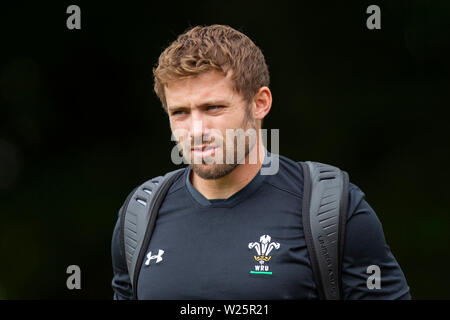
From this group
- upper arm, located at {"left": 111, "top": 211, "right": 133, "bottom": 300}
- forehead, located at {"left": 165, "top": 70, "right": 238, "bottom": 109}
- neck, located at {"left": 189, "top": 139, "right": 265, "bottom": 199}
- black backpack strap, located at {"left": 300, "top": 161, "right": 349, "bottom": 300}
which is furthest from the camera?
upper arm, located at {"left": 111, "top": 211, "right": 133, "bottom": 300}

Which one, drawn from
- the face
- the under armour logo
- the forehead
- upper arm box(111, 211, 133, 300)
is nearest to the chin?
the face

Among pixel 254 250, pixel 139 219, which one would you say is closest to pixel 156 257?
pixel 139 219

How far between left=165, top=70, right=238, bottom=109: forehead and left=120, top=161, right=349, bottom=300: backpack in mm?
503

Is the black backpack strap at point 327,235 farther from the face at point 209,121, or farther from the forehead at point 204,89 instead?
the forehead at point 204,89

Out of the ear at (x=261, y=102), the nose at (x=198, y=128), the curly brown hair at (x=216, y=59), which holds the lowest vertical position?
the nose at (x=198, y=128)

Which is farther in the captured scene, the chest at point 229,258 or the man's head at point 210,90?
the man's head at point 210,90

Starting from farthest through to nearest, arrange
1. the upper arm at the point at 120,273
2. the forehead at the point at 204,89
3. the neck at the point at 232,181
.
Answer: the upper arm at the point at 120,273 < the neck at the point at 232,181 < the forehead at the point at 204,89

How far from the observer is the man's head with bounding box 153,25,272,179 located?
2424 millimetres

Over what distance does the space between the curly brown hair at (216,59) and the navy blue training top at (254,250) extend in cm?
46

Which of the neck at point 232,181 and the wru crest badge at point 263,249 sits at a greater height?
the neck at point 232,181

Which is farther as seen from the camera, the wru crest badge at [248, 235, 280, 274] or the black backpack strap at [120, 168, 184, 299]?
the black backpack strap at [120, 168, 184, 299]

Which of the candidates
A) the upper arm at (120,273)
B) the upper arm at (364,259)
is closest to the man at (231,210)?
the upper arm at (364,259)

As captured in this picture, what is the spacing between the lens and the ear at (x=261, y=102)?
2605mm

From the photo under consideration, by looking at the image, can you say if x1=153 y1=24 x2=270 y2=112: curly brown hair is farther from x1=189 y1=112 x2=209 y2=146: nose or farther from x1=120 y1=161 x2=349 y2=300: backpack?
x1=120 y1=161 x2=349 y2=300: backpack
